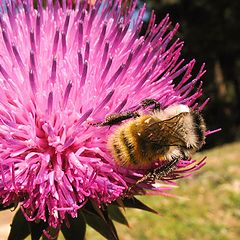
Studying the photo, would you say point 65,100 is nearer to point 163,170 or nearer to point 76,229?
point 163,170

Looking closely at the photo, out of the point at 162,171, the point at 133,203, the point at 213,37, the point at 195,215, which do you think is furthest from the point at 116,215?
the point at 213,37

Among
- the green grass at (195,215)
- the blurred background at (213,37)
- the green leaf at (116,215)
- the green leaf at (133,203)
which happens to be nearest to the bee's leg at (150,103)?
the green leaf at (133,203)

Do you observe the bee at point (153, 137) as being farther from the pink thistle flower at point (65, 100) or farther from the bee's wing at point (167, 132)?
the pink thistle flower at point (65, 100)

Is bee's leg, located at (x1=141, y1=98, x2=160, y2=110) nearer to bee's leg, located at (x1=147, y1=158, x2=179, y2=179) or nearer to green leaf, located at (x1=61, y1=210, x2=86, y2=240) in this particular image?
bee's leg, located at (x1=147, y1=158, x2=179, y2=179)

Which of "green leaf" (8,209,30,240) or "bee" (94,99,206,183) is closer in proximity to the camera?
"bee" (94,99,206,183)

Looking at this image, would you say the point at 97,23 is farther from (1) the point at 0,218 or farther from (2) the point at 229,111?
(2) the point at 229,111

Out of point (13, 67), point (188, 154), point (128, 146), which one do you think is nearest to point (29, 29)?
point (13, 67)

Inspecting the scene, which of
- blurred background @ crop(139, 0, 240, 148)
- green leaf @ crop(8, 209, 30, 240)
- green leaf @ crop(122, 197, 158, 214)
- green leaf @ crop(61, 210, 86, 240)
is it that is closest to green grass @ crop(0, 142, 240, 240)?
green leaf @ crop(122, 197, 158, 214)
